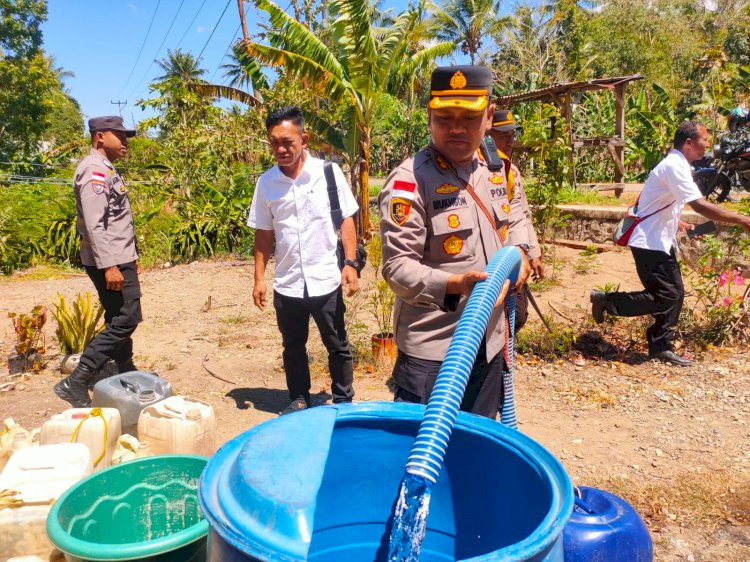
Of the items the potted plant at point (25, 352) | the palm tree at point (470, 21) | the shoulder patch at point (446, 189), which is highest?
the palm tree at point (470, 21)

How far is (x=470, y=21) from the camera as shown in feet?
103

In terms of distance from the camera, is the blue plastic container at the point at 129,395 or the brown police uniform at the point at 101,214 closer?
the blue plastic container at the point at 129,395

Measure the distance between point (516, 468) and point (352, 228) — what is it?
2.66 metres

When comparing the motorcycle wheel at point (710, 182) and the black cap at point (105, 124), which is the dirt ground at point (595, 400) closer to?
the black cap at point (105, 124)

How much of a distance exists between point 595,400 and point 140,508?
3.28 metres

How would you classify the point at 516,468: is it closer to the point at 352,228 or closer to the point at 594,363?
the point at 352,228

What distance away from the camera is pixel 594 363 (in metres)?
5.15

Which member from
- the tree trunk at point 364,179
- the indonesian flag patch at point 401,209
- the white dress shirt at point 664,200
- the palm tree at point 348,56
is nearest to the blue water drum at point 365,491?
the indonesian flag patch at point 401,209

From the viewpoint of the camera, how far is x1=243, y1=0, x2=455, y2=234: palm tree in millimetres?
10852

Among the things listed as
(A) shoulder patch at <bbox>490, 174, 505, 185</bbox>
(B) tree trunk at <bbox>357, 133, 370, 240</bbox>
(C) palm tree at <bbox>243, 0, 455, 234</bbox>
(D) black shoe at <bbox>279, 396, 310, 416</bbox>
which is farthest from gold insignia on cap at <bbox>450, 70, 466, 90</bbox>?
(B) tree trunk at <bbox>357, 133, 370, 240</bbox>

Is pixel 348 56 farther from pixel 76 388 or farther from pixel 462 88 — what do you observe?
pixel 462 88

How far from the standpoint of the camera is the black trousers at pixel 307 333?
3.89m

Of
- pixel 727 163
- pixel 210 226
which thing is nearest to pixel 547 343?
pixel 727 163

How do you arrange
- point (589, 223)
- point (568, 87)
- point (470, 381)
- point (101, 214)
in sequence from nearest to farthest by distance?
1. point (470, 381)
2. point (101, 214)
3. point (589, 223)
4. point (568, 87)
